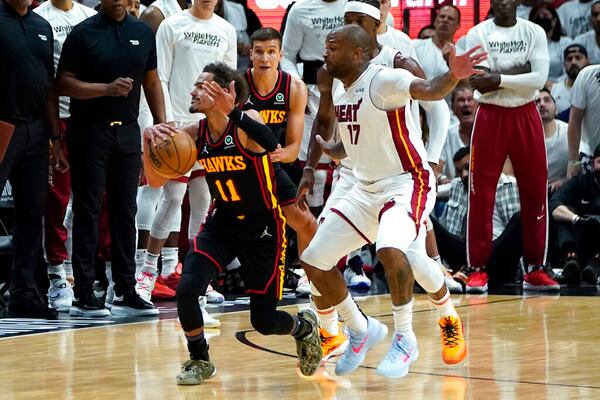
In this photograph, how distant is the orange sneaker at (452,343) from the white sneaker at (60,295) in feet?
12.3

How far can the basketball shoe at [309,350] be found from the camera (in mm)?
6469

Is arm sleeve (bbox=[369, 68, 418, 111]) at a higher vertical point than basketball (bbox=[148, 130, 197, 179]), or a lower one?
higher

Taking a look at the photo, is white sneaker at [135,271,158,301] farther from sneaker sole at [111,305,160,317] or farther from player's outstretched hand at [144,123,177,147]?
player's outstretched hand at [144,123,177,147]

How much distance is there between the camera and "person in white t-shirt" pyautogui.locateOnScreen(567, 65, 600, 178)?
11586mm

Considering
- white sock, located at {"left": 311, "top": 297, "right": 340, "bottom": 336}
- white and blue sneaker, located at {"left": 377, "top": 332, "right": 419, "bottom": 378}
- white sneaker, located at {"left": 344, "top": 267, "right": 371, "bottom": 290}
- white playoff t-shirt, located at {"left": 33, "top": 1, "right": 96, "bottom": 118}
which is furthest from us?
white sneaker, located at {"left": 344, "top": 267, "right": 371, "bottom": 290}

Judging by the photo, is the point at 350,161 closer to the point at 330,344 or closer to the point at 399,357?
the point at 330,344

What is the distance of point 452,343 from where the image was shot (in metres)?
6.68

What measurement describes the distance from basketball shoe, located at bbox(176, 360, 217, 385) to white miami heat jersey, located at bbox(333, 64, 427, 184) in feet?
4.53

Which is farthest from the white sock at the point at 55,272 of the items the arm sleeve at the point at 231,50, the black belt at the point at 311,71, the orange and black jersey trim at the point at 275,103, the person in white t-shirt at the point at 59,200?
the black belt at the point at 311,71

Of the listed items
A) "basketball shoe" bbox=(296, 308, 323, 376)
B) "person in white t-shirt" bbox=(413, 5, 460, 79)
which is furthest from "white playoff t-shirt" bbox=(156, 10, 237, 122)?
"basketball shoe" bbox=(296, 308, 323, 376)

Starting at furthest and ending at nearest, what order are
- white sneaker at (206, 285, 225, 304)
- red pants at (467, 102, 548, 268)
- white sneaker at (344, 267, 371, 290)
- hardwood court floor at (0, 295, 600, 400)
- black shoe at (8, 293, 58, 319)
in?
white sneaker at (344, 267, 371, 290)
red pants at (467, 102, 548, 268)
white sneaker at (206, 285, 225, 304)
black shoe at (8, 293, 58, 319)
hardwood court floor at (0, 295, 600, 400)

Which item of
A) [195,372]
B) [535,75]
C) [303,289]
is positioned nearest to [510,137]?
[535,75]

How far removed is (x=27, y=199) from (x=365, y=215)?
3.30 metres

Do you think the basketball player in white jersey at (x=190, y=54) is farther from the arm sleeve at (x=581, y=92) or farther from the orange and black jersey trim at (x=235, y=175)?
the arm sleeve at (x=581, y=92)
